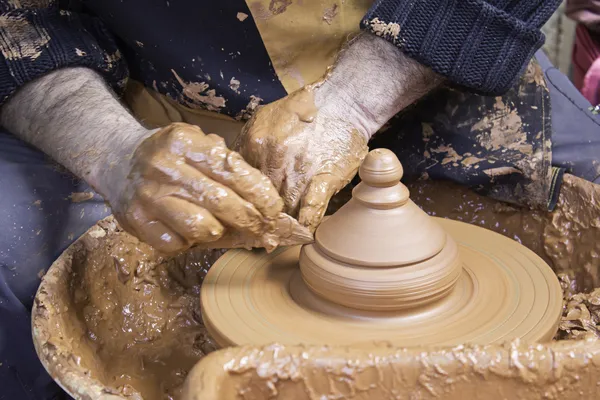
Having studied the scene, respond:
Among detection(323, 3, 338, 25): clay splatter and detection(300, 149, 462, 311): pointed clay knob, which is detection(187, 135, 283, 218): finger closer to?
detection(300, 149, 462, 311): pointed clay knob

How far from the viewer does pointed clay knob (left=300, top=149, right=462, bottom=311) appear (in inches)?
44.8

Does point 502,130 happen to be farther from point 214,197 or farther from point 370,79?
point 214,197

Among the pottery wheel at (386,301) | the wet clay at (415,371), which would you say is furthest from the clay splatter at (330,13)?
the wet clay at (415,371)

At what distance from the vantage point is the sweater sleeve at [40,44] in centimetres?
150

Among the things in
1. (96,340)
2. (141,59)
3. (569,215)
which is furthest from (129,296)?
Answer: (569,215)

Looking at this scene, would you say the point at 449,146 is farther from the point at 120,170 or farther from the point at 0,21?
the point at 0,21

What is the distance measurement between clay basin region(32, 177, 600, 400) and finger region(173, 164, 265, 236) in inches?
9.9

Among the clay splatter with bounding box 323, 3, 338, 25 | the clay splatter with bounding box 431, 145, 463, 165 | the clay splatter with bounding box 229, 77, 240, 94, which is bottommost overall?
the clay splatter with bounding box 431, 145, 463, 165

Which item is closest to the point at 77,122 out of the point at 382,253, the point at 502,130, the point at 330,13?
the point at 330,13

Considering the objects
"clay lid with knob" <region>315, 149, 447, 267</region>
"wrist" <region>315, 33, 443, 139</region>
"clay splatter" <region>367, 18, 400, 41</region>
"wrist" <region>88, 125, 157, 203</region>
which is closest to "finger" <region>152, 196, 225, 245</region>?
"wrist" <region>88, 125, 157, 203</region>

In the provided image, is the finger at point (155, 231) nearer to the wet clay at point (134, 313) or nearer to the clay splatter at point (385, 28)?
the wet clay at point (134, 313)

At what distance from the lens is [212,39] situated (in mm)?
1595

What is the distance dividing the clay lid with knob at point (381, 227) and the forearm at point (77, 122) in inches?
16.0

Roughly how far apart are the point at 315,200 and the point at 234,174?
0.20 m
